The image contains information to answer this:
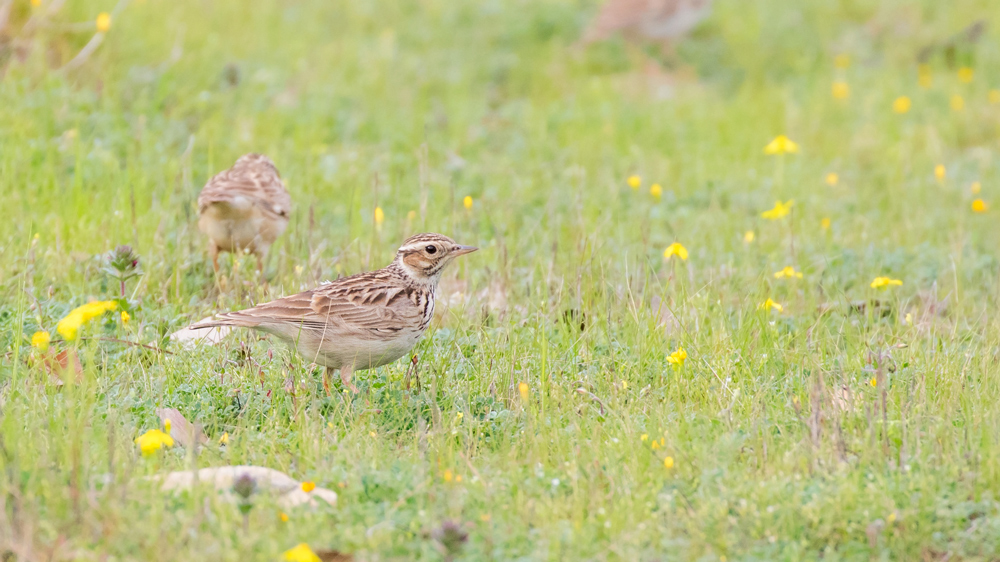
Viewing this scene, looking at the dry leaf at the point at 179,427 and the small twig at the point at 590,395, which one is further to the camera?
the small twig at the point at 590,395

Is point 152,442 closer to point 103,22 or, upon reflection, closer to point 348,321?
point 348,321

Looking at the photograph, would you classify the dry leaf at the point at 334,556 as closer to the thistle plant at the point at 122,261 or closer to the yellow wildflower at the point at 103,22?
the thistle plant at the point at 122,261

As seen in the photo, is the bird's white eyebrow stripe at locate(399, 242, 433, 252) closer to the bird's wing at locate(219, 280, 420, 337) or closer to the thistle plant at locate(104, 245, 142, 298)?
the bird's wing at locate(219, 280, 420, 337)

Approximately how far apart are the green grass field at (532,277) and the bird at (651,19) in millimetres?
265

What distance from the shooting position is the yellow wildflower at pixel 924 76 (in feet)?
42.7

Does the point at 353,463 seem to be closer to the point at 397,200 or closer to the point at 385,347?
the point at 385,347

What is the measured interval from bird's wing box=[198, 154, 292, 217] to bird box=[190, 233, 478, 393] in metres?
1.91

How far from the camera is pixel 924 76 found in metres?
13.2

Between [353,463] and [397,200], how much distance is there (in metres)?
3.95

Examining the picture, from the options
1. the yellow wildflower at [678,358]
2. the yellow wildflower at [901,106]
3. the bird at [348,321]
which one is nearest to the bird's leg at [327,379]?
the bird at [348,321]

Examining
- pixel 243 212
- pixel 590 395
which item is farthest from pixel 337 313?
pixel 243 212

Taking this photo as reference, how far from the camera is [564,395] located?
5324mm

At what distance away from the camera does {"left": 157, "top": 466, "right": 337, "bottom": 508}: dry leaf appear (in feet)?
13.5

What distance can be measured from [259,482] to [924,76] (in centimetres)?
1143
